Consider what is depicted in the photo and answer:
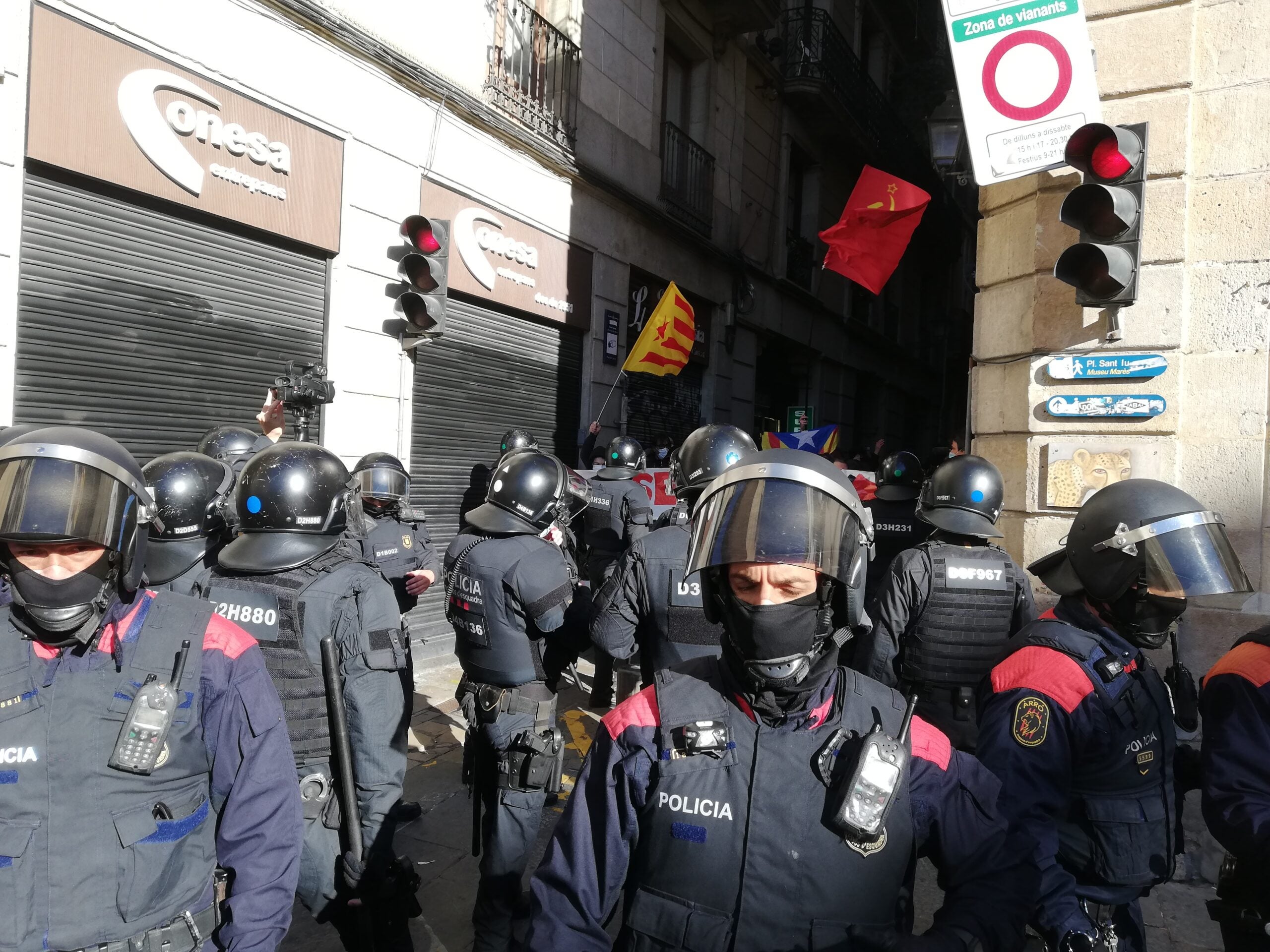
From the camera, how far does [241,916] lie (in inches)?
79.4

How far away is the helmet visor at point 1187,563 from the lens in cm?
238

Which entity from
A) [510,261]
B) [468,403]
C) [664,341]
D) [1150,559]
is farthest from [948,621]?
[510,261]

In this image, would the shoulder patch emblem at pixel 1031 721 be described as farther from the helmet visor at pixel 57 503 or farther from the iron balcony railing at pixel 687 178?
the iron balcony railing at pixel 687 178

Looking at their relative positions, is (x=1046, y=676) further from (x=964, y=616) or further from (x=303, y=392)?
(x=303, y=392)

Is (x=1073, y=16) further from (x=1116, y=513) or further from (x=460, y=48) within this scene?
(x=460, y=48)

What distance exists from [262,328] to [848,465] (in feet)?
29.7

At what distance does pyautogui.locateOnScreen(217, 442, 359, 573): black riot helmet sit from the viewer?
2990 millimetres

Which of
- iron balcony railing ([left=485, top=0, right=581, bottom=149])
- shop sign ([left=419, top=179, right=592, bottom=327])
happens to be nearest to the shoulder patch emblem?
shop sign ([left=419, top=179, right=592, bottom=327])

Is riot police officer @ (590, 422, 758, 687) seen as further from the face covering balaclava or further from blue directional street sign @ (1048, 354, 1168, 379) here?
blue directional street sign @ (1048, 354, 1168, 379)

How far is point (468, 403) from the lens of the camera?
8.86 m

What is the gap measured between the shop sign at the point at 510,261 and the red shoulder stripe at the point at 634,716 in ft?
23.5

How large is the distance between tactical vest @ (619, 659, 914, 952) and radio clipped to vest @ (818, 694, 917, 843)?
27 millimetres

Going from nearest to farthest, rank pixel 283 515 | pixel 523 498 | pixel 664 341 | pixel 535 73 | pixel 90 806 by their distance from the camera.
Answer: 1. pixel 90 806
2. pixel 283 515
3. pixel 523 498
4. pixel 535 73
5. pixel 664 341

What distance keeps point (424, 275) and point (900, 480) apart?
14.7 ft
